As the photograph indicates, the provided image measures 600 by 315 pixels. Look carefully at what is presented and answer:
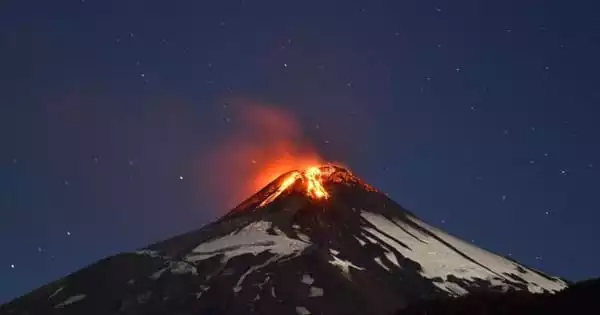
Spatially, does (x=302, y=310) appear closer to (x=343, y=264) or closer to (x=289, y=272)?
(x=289, y=272)

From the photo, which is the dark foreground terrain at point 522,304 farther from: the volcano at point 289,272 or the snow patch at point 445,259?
A: the snow patch at point 445,259

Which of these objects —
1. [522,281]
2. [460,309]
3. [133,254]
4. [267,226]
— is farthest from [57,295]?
[460,309]

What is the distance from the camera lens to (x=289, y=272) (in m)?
148

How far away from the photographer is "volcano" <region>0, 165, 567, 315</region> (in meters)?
135

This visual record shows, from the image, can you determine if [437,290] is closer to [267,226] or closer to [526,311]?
[267,226]

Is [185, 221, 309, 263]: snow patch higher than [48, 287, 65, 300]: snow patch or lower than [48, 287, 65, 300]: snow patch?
higher

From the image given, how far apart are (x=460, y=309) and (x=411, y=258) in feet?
429

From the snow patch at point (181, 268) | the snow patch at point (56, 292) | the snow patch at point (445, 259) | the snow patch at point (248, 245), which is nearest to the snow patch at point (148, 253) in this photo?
the snow patch at point (248, 245)

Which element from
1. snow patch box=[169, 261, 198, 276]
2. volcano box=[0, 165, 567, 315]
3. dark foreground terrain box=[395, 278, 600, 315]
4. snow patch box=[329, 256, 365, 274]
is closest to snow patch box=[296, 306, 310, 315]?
volcano box=[0, 165, 567, 315]

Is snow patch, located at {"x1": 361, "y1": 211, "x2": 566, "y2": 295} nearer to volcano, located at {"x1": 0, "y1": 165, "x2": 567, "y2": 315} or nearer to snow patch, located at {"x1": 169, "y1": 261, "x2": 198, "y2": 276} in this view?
volcano, located at {"x1": 0, "y1": 165, "x2": 567, "y2": 315}

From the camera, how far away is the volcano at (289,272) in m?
135

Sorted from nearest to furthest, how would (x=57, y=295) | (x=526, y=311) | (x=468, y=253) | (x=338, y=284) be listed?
(x=526, y=311) → (x=338, y=284) → (x=57, y=295) → (x=468, y=253)

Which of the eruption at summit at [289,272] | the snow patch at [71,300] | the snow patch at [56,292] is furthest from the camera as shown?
the snow patch at [56,292]

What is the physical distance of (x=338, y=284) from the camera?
141 metres
